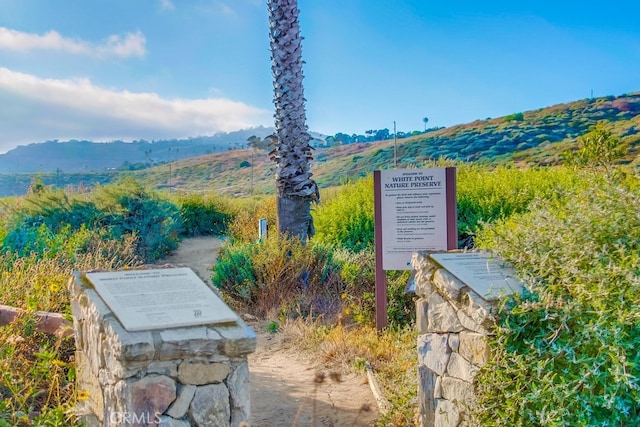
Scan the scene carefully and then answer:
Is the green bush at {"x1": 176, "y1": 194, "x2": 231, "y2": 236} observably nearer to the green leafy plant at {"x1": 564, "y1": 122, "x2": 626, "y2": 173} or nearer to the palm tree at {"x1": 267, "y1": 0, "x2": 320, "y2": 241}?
the palm tree at {"x1": 267, "y1": 0, "x2": 320, "y2": 241}

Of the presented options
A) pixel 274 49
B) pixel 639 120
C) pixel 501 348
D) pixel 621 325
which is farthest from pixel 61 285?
pixel 639 120

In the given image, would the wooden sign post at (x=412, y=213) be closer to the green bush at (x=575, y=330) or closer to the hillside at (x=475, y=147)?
the green bush at (x=575, y=330)

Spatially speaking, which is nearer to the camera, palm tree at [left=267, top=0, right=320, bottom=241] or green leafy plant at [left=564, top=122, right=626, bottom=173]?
green leafy plant at [left=564, top=122, right=626, bottom=173]

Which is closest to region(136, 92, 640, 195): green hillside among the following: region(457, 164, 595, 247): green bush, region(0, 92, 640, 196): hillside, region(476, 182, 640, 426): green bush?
region(0, 92, 640, 196): hillside

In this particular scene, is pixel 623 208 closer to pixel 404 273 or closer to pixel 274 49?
pixel 404 273

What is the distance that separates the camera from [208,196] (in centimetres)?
1836

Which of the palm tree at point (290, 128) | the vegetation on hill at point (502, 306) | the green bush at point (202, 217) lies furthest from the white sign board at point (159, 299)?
the green bush at point (202, 217)

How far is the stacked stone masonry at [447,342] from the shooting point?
294 cm

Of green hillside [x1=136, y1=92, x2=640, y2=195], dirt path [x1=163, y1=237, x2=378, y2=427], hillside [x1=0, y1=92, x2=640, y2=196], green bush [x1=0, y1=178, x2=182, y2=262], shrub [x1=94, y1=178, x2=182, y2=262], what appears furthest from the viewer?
hillside [x1=0, y1=92, x2=640, y2=196]

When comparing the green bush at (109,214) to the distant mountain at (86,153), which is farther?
the distant mountain at (86,153)

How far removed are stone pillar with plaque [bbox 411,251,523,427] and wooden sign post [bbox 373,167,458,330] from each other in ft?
5.73

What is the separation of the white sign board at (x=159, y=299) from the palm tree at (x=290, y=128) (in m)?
5.11

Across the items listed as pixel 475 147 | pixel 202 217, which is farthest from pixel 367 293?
pixel 475 147

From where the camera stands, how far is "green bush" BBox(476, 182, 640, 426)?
2461mm
